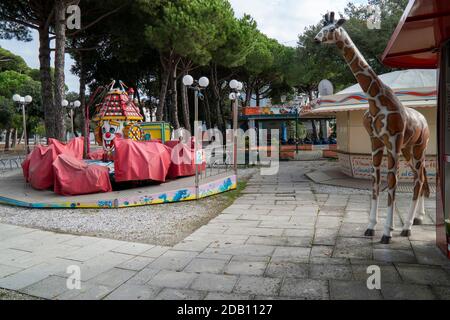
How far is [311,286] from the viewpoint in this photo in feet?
11.3

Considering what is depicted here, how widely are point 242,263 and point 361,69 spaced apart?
3.13 m

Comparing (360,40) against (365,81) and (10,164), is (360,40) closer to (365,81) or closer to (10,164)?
(365,81)

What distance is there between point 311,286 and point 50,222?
16.7 ft

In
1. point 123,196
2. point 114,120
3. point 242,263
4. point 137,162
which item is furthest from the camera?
point 114,120

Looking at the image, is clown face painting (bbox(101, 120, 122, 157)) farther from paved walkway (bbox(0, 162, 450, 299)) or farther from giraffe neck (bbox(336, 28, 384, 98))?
giraffe neck (bbox(336, 28, 384, 98))

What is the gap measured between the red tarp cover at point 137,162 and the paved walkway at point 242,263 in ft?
9.64

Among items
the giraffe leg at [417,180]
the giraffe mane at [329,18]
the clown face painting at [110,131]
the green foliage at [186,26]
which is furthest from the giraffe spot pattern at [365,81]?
the green foliage at [186,26]

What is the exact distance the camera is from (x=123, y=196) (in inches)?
319

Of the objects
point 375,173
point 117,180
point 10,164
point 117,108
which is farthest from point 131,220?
point 10,164

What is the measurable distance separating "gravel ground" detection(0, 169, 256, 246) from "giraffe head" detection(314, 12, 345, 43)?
353 centimetres

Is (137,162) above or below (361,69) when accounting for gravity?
below

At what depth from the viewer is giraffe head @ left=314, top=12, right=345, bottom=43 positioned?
494 cm

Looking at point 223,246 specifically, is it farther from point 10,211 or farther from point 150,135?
point 150,135

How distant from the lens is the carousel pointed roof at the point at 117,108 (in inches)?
454
